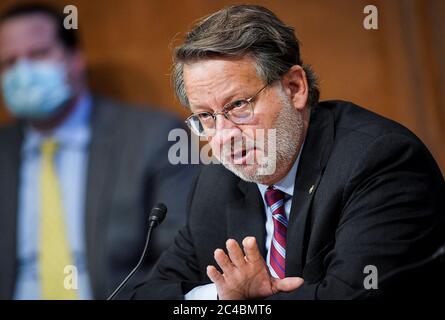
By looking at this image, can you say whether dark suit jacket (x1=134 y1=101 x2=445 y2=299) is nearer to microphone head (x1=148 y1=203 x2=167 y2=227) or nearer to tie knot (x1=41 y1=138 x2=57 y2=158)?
microphone head (x1=148 y1=203 x2=167 y2=227)

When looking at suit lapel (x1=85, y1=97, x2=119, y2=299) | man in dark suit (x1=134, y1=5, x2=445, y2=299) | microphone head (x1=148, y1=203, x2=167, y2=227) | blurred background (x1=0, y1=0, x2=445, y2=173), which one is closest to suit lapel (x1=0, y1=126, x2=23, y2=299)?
suit lapel (x1=85, y1=97, x2=119, y2=299)

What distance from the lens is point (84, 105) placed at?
3584 mm

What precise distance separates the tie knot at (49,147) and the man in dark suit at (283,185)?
4.27 feet

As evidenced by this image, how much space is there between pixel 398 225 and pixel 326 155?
339 millimetres

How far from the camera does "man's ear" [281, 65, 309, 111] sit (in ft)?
7.25

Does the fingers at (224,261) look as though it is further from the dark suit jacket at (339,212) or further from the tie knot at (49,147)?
the tie knot at (49,147)

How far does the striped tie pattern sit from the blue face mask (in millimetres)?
1736

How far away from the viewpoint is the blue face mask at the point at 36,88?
11.7 ft

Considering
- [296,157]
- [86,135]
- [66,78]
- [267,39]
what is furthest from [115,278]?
[267,39]

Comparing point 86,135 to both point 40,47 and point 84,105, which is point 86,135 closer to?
point 84,105

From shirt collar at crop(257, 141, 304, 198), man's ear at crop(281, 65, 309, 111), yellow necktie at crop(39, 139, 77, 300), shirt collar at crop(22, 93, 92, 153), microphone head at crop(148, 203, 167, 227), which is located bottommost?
yellow necktie at crop(39, 139, 77, 300)

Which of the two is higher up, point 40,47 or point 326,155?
point 40,47

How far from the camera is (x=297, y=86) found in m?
2.24

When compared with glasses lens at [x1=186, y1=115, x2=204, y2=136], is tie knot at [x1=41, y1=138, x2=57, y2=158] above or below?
below
